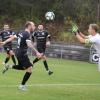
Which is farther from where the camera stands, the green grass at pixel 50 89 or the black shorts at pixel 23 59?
the black shorts at pixel 23 59

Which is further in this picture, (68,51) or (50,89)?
(68,51)

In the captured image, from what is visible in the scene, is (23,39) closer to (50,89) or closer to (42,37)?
(50,89)

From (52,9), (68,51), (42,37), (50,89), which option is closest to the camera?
(50,89)

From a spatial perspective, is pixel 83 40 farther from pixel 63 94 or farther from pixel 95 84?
pixel 95 84

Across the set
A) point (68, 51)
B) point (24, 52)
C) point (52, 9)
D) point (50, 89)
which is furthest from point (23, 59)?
point (52, 9)

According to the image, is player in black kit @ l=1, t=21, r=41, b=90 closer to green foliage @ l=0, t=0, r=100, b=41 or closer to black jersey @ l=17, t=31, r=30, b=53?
black jersey @ l=17, t=31, r=30, b=53

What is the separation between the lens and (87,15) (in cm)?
4750

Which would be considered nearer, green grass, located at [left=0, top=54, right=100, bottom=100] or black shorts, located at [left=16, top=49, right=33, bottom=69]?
green grass, located at [left=0, top=54, right=100, bottom=100]

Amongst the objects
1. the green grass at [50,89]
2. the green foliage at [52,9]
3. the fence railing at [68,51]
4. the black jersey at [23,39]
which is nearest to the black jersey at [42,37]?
the green grass at [50,89]

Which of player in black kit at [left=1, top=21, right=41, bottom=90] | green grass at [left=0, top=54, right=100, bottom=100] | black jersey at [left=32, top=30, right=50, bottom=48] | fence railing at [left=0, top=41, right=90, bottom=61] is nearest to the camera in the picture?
green grass at [left=0, top=54, right=100, bottom=100]

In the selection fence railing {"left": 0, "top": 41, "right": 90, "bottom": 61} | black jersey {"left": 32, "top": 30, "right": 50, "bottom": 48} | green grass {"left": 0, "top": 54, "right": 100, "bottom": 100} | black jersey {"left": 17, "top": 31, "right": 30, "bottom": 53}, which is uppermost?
black jersey {"left": 17, "top": 31, "right": 30, "bottom": 53}

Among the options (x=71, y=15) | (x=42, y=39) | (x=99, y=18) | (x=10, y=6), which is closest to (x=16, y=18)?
(x=10, y=6)

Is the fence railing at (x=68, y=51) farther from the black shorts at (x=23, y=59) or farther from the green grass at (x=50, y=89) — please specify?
the black shorts at (x=23, y=59)

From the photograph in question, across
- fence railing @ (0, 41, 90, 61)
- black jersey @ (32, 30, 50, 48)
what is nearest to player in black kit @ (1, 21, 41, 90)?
black jersey @ (32, 30, 50, 48)
